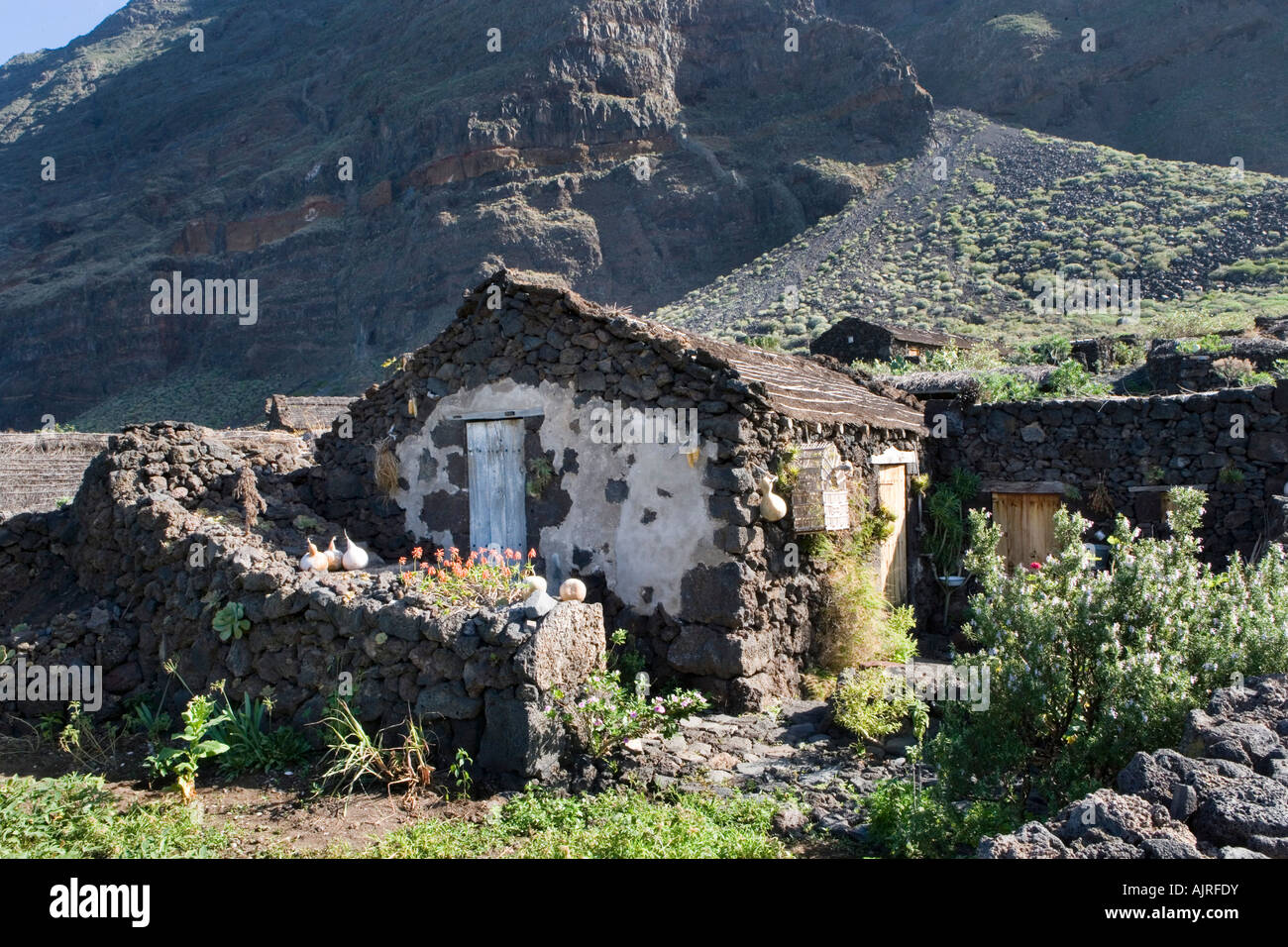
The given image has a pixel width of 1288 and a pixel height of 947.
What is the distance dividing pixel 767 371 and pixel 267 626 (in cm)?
538

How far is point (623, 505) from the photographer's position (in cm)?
890

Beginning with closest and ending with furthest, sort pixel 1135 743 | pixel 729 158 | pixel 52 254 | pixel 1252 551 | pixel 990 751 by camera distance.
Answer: pixel 1135 743, pixel 990 751, pixel 1252 551, pixel 729 158, pixel 52 254

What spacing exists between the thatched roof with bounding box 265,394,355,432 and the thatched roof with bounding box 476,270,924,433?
426 inches

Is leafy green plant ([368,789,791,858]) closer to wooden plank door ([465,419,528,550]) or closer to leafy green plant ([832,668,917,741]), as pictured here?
leafy green plant ([832,668,917,741])

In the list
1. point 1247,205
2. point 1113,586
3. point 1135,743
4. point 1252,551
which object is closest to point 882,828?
point 1135,743

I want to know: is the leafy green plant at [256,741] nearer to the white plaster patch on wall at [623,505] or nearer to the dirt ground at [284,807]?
the dirt ground at [284,807]

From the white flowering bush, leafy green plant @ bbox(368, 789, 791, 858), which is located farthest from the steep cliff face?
the white flowering bush

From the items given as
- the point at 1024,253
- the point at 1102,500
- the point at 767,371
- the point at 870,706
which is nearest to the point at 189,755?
the point at 870,706

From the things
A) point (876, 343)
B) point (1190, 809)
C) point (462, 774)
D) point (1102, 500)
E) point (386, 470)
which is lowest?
point (462, 774)

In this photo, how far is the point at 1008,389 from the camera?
14.4 m

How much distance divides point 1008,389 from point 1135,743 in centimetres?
1021

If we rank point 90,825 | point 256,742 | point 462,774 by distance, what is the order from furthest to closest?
point 256,742, point 462,774, point 90,825

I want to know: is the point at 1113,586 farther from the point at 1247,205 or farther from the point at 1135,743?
the point at 1247,205

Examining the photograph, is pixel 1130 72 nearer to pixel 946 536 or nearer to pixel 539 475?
pixel 946 536
